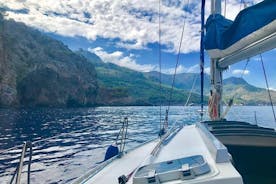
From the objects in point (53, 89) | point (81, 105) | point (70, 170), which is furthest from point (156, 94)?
point (70, 170)

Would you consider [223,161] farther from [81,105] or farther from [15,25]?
[15,25]

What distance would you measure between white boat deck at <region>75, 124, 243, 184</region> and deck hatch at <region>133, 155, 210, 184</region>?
0.12ft

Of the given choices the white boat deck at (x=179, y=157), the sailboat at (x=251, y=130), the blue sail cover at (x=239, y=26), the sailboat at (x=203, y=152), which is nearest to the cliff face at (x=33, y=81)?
the sailboat at (x=203, y=152)

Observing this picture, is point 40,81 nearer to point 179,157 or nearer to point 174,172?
point 179,157

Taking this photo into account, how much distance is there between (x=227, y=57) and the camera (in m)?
5.94

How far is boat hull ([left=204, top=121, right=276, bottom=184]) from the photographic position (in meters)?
4.50

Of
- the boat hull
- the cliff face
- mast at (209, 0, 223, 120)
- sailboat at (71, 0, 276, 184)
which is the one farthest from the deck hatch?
the cliff face

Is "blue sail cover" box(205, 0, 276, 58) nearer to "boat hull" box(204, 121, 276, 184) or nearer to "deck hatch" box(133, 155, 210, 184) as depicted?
"boat hull" box(204, 121, 276, 184)

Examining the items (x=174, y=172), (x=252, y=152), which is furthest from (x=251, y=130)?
(x=174, y=172)

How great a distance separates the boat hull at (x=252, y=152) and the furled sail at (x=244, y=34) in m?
1.37

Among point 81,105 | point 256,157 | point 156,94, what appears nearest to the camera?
point 256,157

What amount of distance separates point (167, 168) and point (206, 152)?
662 mm

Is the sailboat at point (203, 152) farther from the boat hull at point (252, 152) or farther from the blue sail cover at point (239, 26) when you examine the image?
the boat hull at point (252, 152)

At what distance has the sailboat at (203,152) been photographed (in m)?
2.20
